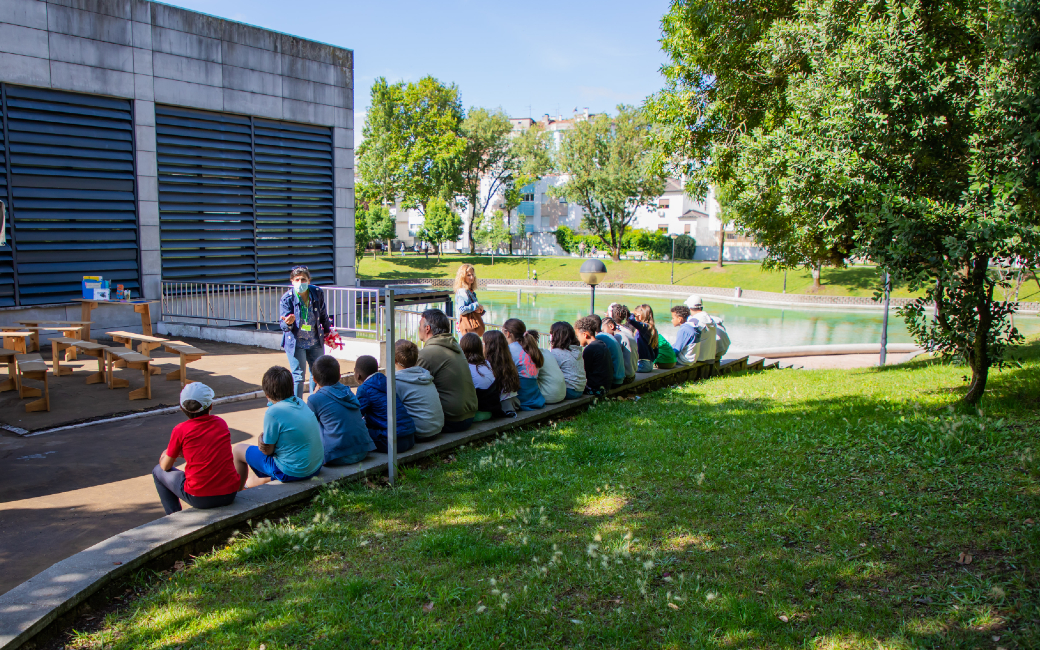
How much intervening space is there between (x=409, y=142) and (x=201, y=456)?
60.1 m

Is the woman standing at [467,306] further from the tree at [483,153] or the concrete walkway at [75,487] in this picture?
the tree at [483,153]

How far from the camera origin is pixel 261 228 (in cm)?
1589

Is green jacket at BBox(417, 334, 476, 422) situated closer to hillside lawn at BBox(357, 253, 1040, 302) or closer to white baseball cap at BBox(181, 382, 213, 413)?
white baseball cap at BBox(181, 382, 213, 413)

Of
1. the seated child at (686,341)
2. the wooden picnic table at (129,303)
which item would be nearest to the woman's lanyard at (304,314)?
the wooden picnic table at (129,303)

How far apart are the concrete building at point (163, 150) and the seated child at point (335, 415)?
9932 millimetres

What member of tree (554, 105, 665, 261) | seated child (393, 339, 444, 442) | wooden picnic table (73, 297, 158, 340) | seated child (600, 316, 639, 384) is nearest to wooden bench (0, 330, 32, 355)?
wooden picnic table (73, 297, 158, 340)

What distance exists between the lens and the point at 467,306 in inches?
336

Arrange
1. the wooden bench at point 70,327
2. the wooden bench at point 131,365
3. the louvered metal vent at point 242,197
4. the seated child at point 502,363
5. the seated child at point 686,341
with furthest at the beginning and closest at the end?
the louvered metal vent at point 242,197
the seated child at point 686,341
the wooden bench at point 70,327
the wooden bench at point 131,365
the seated child at point 502,363

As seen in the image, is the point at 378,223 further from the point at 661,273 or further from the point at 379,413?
the point at 379,413

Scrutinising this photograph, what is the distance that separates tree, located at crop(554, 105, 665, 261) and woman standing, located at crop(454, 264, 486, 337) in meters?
44.4

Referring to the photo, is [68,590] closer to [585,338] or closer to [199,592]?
[199,592]

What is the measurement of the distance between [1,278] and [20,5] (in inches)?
184

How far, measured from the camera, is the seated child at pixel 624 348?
930 centimetres

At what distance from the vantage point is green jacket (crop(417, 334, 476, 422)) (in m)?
6.33
